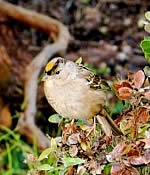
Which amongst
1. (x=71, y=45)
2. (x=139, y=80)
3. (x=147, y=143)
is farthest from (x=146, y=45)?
(x=71, y=45)

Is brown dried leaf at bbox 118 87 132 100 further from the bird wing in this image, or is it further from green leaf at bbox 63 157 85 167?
the bird wing

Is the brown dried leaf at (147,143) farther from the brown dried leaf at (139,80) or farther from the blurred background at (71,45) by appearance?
the blurred background at (71,45)

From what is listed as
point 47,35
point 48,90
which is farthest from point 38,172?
point 47,35

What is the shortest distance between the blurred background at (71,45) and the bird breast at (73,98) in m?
1.65

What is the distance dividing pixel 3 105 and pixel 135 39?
1384 mm

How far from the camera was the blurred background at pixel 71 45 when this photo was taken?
391 centimetres

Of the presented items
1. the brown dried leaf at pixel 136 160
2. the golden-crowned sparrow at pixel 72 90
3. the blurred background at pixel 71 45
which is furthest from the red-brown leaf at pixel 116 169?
the blurred background at pixel 71 45

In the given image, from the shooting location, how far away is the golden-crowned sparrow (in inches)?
70.6

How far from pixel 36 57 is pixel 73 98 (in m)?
2.36

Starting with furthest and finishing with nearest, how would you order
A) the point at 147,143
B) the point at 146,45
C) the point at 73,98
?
the point at 73,98
the point at 146,45
the point at 147,143

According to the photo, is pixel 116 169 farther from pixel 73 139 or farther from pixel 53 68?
pixel 53 68

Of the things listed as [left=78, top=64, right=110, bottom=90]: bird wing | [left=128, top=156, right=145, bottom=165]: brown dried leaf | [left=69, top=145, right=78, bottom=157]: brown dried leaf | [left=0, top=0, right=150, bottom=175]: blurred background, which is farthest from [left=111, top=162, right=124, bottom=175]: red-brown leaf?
[left=0, top=0, right=150, bottom=175]: blurred background

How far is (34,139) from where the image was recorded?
355cm

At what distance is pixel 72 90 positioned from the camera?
1.82 meters
